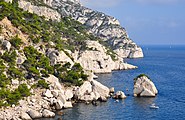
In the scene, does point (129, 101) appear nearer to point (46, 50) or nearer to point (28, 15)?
point (46, 50)

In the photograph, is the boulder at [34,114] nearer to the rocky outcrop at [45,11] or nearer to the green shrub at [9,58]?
the green shrub at [9,58]

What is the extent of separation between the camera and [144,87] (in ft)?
278

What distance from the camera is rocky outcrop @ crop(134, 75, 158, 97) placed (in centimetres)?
8381

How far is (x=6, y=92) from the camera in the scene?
64.9 meters

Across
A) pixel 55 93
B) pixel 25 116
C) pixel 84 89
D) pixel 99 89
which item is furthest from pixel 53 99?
pixel 99 89

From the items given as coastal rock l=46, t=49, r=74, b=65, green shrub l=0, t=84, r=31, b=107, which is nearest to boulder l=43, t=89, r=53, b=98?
green shrub l=0, t=84, r=31, b=107

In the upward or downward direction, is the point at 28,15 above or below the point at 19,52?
above

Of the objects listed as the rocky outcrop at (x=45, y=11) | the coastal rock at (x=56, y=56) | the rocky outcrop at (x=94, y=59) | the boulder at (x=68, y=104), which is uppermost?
the rocky outcrop at (x=45, y=11)

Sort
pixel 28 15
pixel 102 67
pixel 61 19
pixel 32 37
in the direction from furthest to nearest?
pixel 61 19 < pixel 102 67 < pixel 28 15 < pixel 32 37

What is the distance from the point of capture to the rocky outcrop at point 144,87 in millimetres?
83812

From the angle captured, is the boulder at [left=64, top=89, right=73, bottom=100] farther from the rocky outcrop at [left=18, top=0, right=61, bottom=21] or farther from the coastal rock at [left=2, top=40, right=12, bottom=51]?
the rocky outcrop at [left=18, top=0, right=61, bottom=21]

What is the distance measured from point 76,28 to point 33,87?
88.1 meters

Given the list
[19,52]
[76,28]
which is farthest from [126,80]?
[76,28]

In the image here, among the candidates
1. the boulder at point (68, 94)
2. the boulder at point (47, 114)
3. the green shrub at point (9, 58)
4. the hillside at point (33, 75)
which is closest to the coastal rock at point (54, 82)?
the hillside at point (33, 75)
